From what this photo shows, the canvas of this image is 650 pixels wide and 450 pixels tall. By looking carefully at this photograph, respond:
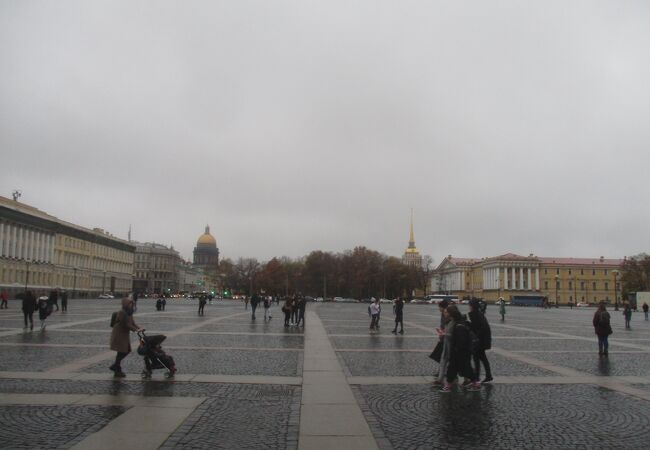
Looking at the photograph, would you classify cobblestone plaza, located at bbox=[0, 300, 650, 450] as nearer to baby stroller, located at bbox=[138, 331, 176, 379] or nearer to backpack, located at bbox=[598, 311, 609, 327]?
baby stroller, located at bbox=[138, 331, 176, 379]

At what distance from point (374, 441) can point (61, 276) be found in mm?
116536

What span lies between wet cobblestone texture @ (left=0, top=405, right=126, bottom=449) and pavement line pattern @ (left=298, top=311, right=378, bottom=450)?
9.80 ft

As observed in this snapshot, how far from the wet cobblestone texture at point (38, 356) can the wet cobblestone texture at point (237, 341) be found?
341 centimetres

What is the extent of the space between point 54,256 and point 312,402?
111 meters

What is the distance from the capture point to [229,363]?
47.9ft

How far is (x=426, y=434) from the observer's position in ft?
26.0

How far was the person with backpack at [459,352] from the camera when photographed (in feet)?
37.5

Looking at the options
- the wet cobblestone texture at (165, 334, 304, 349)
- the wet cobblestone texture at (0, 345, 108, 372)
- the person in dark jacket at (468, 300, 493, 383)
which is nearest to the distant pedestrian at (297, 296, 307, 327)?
the wet cobblestone texture at (165, 334, 304, 349)

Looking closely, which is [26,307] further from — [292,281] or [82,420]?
[292,281]

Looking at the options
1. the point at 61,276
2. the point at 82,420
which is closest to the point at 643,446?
the point at 82,420

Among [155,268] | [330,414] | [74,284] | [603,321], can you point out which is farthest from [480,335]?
[155,268]

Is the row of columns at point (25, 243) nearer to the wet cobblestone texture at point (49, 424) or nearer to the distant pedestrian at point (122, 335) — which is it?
the distant pedestrian at point (122, 335)

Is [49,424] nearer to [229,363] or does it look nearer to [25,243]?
[229,363]

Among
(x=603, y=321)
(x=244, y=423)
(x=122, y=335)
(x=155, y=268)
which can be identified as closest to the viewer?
(x=244, y=423)
